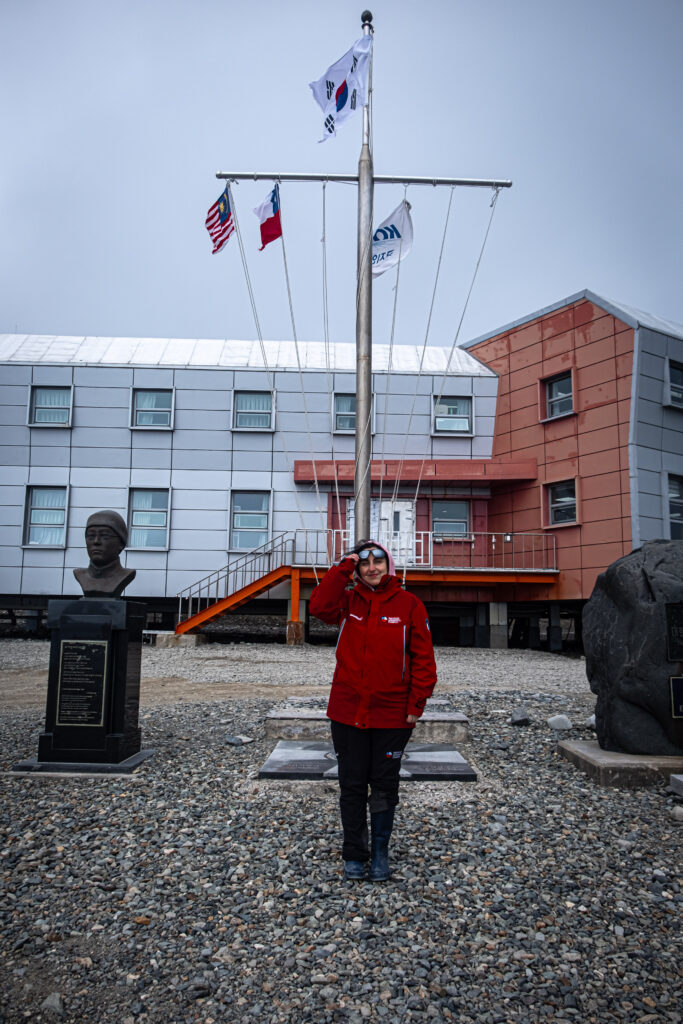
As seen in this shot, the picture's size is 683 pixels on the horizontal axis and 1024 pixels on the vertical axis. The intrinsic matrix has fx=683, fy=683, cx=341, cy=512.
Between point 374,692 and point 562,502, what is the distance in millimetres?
15343

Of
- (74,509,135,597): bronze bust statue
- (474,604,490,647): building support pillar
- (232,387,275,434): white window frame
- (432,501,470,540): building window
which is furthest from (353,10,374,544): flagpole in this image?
(432,501,470,540): building window

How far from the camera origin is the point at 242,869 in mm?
3732

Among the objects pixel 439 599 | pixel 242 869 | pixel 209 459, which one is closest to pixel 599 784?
pixel 242 869

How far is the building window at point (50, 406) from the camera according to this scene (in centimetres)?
1941

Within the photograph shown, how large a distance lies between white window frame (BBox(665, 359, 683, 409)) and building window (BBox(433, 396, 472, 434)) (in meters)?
5.20

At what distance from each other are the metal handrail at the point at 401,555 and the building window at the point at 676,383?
4600 millimetres

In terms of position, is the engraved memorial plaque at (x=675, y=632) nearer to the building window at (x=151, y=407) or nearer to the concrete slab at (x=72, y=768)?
the concrete slab at (x=72, y=768)

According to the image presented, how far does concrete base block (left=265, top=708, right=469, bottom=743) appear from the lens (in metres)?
6.50

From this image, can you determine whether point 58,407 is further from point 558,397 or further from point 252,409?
point 558,397

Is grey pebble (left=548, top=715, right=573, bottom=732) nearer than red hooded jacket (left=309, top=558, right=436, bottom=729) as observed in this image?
No

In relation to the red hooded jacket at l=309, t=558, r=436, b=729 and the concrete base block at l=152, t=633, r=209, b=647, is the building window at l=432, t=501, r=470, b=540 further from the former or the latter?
the red hooded jacket at l=309, t=558, r=436, b=729

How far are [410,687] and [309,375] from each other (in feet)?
53.9

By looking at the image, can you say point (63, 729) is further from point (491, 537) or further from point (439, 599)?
point (491, 537)

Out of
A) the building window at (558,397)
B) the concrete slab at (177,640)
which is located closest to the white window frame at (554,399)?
the building window at (558,397)
